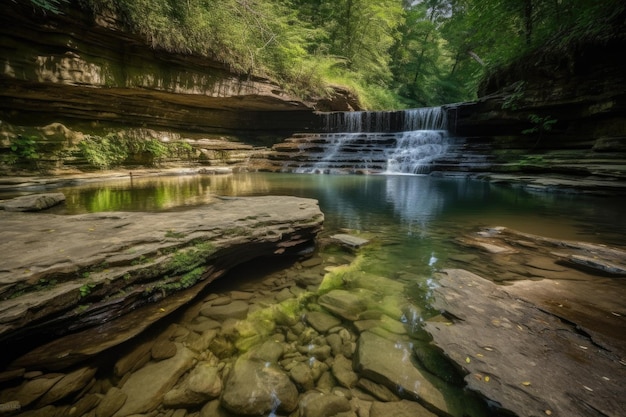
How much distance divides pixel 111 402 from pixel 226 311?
2.56ft

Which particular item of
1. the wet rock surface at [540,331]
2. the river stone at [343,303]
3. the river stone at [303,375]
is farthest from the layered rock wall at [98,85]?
the wet rock surface at [540,331]

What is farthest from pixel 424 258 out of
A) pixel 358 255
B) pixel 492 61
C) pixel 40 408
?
pixel 492 61

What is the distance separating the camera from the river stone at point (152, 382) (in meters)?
1.23

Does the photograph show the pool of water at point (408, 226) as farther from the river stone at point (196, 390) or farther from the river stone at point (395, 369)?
the river stone at point (196, 390)

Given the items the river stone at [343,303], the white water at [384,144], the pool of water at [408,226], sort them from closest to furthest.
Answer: the river stone at [343,303]
the pool of water at [408,226]
the white water at [384,144]

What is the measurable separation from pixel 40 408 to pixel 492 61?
52.4 feet

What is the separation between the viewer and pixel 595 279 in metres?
2.20

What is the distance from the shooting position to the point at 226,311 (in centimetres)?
195

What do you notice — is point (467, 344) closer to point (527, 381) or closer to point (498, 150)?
point (527, 381)

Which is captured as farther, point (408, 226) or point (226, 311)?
point (408, 226)

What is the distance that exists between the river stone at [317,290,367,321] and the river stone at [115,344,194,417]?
0.95m

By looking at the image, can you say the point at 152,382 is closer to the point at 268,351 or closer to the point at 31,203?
the point at 268,351

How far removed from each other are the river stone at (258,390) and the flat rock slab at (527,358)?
2.73 feet

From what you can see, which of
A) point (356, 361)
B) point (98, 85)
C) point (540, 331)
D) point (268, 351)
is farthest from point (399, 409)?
point (98, 85)
